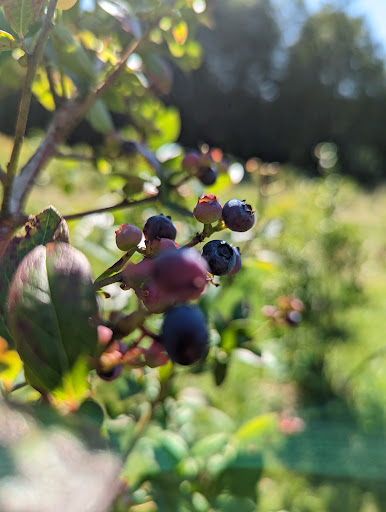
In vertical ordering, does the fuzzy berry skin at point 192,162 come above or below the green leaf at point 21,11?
below

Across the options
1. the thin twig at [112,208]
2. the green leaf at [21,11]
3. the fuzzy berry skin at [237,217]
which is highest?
the green leaf at [21,11]

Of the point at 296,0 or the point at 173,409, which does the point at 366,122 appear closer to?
the point at 296,0

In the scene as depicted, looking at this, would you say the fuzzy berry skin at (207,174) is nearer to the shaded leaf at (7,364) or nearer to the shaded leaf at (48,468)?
the shaded leaf at (7,364)

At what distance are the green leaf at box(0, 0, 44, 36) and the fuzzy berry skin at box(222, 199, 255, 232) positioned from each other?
0.22m

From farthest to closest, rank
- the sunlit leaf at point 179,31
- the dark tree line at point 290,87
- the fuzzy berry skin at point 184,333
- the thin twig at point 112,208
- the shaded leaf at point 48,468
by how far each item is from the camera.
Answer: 1. the dark tree line at point 290,87
2. the sunlit leaf at point 179,31
3. the thin twig at point 112,208
4. the fuzzy berry skin at point 184,333
5. the shaded leaf at point 48,468

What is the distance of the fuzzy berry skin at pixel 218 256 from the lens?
36 cm

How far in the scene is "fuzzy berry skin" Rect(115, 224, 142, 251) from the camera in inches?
13.8

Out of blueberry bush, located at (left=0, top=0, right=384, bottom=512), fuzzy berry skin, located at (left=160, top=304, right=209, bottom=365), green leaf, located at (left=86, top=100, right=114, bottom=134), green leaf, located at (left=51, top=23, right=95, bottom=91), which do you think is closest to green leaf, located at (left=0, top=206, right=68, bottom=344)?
blueberry bush, located at (left=0, top=0, right=384, bottom=512)

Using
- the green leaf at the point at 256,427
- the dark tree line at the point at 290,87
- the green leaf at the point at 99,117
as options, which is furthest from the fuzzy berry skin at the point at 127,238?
the dark tree line at the point at 290,87

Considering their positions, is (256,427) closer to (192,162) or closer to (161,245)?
(192,162)

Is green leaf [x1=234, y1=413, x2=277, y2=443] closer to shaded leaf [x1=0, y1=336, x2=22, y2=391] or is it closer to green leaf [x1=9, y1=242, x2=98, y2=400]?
shaded leaf [x1=0, y1=336, x2=22, y2=391]

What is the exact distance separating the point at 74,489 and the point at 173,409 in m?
0.86

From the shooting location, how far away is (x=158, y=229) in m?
0.37

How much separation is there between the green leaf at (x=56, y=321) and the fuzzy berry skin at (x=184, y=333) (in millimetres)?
43
